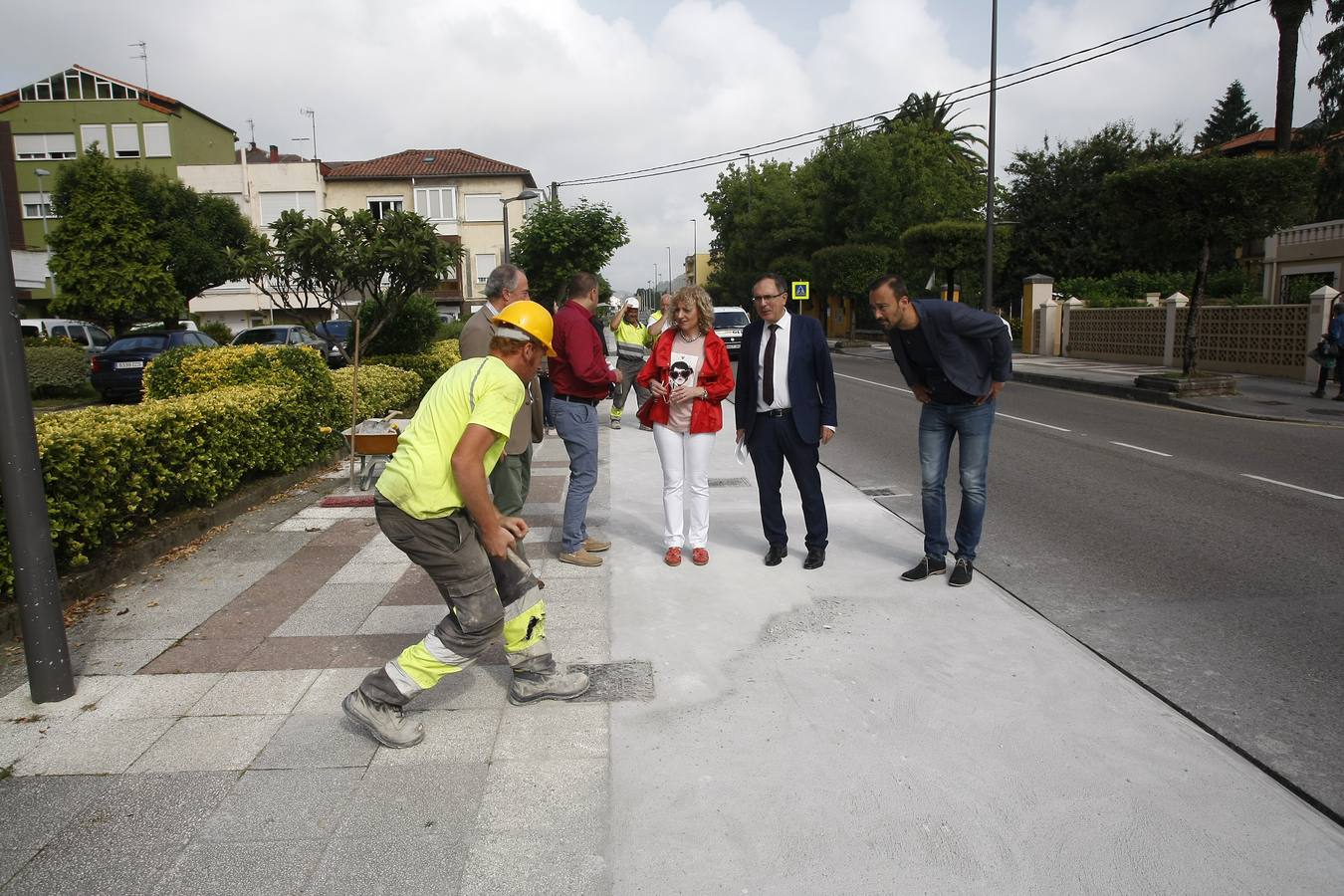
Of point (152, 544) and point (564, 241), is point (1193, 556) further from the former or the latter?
point (564, 241)

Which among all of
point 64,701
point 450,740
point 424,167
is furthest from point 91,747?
point 424,167

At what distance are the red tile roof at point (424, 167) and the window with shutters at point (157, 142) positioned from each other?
7796 mm

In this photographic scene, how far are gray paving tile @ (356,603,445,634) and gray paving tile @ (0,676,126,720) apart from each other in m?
1.13

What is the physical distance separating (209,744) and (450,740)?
917 millimetres

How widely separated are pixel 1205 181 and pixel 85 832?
18098mm

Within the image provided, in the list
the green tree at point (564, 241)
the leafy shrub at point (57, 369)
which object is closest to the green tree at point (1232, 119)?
the green tree at point (564, 241)

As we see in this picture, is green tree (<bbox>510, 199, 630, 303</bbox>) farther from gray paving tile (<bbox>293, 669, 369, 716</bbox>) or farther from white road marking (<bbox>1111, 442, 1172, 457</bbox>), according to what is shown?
gray paving tile (<bbox>293, 669, 369, 716</bbox>)

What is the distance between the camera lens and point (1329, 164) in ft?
120

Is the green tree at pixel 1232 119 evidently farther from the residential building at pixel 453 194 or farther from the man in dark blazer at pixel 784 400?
the man in dark blazer at pixel 784 400

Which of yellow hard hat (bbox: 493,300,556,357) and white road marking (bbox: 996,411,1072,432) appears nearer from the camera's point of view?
yellow hard hat (bbox: 493,300,556,357)

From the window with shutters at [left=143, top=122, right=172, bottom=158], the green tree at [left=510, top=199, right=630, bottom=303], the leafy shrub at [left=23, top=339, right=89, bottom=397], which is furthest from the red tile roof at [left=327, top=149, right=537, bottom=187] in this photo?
the leafy shrub at [left=23, top=339, right=89, bottom=397]

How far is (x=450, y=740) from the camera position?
3.61 m

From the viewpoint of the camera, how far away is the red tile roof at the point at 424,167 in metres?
51.2

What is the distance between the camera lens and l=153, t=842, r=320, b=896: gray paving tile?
2.70 m
